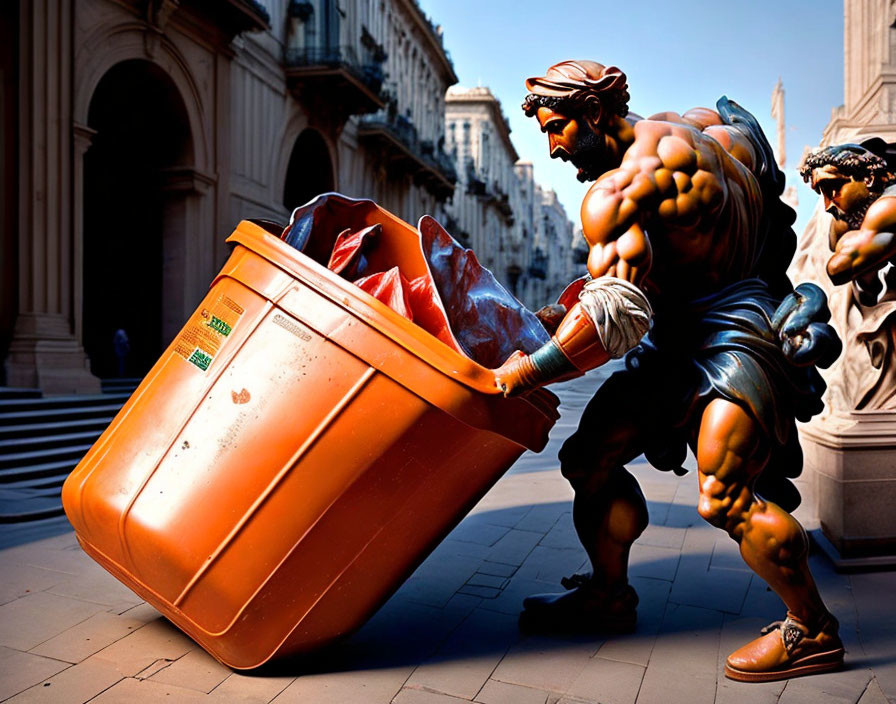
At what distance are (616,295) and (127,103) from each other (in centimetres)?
1316

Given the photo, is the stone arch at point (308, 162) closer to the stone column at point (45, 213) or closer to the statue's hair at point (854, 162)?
the stone column at point (45, 213)

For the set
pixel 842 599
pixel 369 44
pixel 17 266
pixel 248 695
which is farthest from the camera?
pixel 369 44

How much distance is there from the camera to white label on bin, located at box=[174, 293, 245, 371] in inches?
94.1

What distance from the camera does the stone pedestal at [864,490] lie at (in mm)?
3760

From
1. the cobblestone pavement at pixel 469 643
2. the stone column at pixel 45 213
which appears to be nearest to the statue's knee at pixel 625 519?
the cobblestone pavement at pixel 469 643

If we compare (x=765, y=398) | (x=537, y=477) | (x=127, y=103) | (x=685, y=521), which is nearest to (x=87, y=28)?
(x=127, y=103)

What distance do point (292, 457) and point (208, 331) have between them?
54 cm

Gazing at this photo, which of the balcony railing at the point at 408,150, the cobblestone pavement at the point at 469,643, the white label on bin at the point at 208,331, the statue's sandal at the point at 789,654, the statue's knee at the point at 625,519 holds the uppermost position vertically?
the balcony railing at the point at 408,150

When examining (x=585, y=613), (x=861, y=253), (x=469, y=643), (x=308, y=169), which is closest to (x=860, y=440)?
(x=861, y=253)

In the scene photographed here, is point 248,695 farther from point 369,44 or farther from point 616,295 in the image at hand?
point 369,44

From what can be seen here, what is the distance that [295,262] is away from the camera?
2.25 metres

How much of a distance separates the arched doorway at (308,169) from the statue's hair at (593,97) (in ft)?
52.9

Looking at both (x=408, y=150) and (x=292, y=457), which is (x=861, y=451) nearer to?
(x=292, y=457)

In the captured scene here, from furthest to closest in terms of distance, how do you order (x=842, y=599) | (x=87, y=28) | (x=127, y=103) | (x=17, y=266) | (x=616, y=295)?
(x=127, y=103)
(x=87, y=28)
(x=17, y=266)
(x=842, y=599)
(x=616, y=295)
